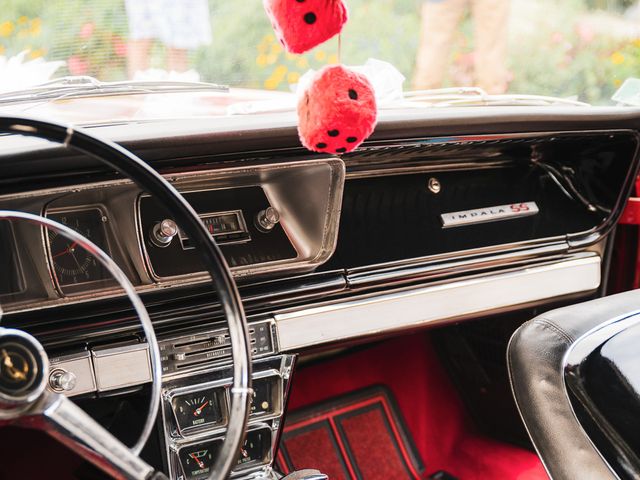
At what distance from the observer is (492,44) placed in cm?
244

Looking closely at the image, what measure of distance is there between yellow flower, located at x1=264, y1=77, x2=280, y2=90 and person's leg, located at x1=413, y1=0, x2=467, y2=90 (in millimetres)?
543

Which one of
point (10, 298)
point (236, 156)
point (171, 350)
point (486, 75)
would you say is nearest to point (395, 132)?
point (236, 156)

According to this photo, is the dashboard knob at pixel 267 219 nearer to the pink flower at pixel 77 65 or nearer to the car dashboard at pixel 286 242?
the car dashboard at pixel 286 242

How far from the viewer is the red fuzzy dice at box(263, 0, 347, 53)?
80 centimetres

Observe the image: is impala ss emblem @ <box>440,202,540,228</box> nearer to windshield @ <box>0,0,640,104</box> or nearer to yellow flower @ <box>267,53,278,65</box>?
windshield @ <box>0,0,640,104</box>

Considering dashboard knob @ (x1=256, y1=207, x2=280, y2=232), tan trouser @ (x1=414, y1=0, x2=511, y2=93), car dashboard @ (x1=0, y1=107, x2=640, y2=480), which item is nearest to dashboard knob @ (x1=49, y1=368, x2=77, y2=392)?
car dashboard @ (x1=0, y1=107, x2=640, y2=480)

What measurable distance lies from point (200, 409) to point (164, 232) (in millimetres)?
358

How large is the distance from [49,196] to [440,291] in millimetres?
822

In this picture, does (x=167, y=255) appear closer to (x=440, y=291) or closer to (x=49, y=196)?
(x=49, y=196)

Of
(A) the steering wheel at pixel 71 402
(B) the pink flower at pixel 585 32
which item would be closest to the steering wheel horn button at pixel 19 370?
(A) the steering wheel at pixel 71 402

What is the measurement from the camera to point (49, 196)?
115 cm

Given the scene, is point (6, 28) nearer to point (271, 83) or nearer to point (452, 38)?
point (271, 83)

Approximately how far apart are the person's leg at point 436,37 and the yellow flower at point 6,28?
44.8 inches

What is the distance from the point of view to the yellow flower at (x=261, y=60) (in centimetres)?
181
